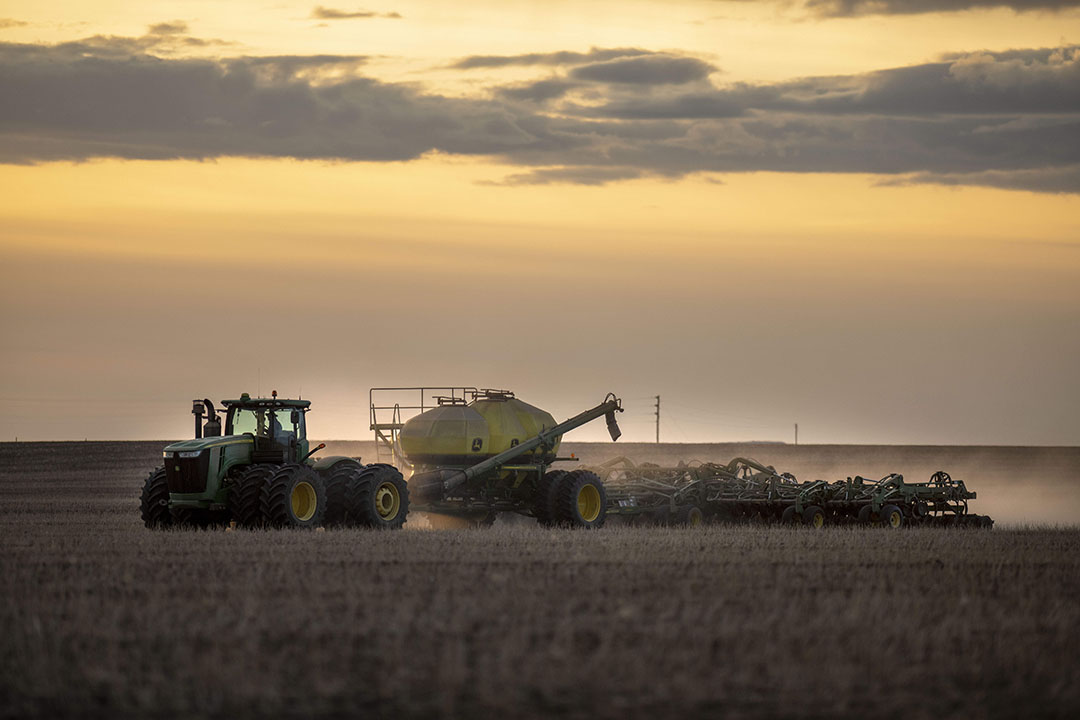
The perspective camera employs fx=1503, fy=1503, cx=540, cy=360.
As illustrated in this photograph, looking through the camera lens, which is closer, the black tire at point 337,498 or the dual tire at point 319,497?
the dual tire at point 319,497

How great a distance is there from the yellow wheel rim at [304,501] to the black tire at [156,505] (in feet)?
8.35

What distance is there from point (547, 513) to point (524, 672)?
19.2 metres

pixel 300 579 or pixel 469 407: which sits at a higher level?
pixel 469 407

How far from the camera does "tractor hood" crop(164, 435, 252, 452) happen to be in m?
27.1

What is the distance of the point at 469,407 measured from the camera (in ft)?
106

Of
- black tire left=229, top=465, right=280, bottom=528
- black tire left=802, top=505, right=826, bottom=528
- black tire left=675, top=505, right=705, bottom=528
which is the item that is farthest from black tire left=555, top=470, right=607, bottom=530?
black tire left=229, top=465, right=280, bottom=528

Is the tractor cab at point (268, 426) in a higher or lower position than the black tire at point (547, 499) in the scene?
higher

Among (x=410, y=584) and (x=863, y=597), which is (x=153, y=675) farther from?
(x=863, y=597)

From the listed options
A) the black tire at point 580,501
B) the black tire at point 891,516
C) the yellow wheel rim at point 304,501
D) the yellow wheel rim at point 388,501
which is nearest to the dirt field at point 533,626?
the yellow wheel rim at point 304,501

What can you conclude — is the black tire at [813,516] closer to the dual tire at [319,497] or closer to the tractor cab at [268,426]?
the dual tire at [319,497]

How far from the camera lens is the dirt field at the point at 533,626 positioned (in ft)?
36.2

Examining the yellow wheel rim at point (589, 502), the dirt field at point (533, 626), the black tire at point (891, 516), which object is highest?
the yellow wheel rim at point (589, 502)

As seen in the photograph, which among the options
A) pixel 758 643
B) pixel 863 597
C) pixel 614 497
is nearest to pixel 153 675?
pixel 758 643

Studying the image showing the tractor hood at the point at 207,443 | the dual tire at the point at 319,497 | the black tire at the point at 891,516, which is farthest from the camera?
the black tire at the point at 891,516
